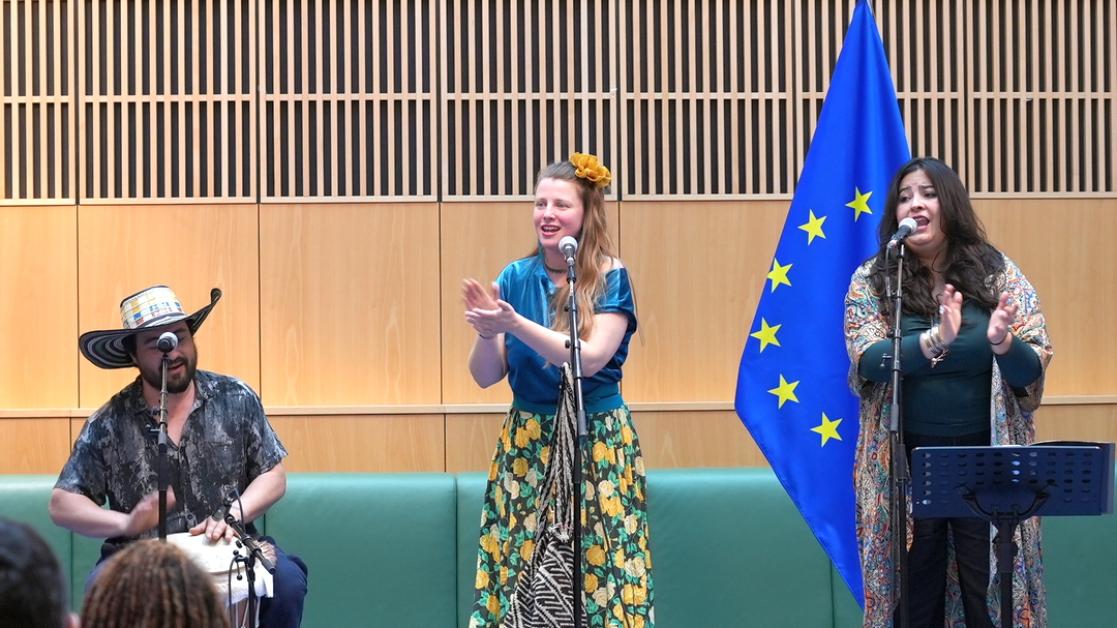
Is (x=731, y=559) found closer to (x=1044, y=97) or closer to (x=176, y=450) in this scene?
(x=176, y=450)

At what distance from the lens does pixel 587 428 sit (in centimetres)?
386

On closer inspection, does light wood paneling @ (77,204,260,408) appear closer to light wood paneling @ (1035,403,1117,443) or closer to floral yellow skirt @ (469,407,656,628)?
floral yellow skirt @ (469,407,656,628)

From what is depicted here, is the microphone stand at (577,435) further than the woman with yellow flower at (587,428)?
No

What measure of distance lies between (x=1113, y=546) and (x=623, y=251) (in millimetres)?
2298

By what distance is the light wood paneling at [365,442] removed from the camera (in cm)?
574

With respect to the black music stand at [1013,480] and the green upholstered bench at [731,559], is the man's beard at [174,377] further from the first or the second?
the black music stand at [1013,480]

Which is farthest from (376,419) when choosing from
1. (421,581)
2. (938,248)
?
(938,248)

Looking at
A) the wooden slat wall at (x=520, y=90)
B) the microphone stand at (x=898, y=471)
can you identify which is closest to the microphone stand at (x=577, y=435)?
the microphone stand at (x=898, y=471)

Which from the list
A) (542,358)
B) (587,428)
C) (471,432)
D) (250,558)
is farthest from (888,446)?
(471,432)

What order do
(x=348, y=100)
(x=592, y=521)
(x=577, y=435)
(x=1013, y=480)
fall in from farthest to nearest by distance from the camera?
(x=348, y=100) < (x=592, y=521) < (x=577, y=435) < (x=1013, y=480)

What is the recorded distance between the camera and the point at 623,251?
19.2 feet

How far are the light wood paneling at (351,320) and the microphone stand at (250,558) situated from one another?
197 cm

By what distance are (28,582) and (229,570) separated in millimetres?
2144

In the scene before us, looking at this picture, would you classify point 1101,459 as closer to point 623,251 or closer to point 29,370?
point 623,251
